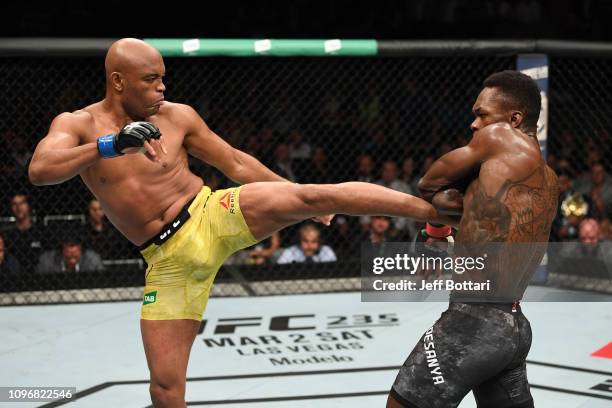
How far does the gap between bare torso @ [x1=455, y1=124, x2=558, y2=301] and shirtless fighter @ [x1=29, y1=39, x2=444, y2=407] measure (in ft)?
1.31

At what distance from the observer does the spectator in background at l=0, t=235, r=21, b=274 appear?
571cm

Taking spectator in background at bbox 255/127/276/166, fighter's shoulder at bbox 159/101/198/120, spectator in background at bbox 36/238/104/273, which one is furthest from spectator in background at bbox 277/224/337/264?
fighter's shoulder at bbox 159/101/198/120

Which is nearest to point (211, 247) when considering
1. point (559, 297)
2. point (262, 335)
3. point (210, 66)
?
point (262, 335)

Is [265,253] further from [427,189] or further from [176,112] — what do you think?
[427,189]

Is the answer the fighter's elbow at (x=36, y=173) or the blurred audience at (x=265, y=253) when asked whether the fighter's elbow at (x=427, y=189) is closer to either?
the fighter's elbow at (x=36, y=173)

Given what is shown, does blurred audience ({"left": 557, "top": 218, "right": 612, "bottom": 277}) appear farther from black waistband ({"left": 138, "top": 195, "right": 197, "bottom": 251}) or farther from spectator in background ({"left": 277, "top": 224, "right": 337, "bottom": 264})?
black waistband ({"left": 138, "top": 195, "right": 197, "bottom": 251})

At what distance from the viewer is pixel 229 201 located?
2.93 m

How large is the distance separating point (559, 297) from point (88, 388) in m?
3.21

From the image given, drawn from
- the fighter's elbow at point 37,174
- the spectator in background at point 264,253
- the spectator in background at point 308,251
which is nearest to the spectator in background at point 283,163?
the spectator in background at point 264,253

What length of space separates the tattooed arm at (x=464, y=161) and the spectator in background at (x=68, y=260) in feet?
12.4

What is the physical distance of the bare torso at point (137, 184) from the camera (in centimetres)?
293
